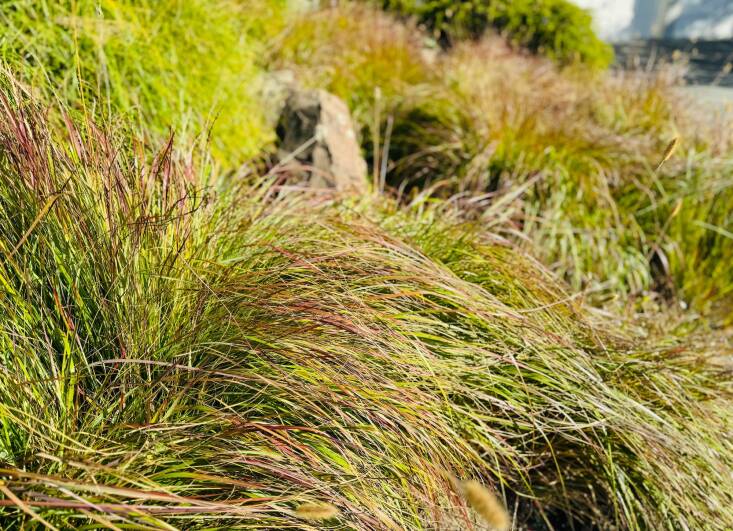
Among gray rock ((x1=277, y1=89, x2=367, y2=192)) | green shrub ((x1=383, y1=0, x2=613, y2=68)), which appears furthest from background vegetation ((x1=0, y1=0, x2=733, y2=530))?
green shrub ((x1=383, y1=0, x2=613, y2=68))

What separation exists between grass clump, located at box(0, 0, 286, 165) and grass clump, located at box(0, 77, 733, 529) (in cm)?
71

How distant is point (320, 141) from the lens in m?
4.23

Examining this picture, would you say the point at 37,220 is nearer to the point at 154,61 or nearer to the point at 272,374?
the point at 272,374

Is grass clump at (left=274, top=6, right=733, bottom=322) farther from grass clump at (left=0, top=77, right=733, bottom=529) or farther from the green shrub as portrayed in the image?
the green shrub

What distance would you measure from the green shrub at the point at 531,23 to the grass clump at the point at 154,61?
4.58 metres

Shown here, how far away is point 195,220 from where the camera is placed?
2277mm

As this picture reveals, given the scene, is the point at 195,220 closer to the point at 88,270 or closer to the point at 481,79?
the point at 88,270

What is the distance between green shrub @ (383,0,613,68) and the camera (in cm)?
827

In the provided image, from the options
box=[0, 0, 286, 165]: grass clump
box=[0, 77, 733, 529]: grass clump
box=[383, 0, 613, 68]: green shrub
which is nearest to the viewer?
box=[0, 77, 733, 529]: grass clump

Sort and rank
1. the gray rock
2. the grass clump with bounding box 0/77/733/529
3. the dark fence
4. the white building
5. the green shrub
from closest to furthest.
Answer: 1. the grass clump with bounding box 0/77/733/529
2. the gray rock
3. the green shrub
4. the dark fence
5. the white building

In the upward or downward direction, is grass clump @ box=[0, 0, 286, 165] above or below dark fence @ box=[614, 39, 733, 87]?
above

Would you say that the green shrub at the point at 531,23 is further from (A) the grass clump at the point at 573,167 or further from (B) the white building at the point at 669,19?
(B) the white building at the point at 669,19

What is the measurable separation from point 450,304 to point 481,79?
11.4ft

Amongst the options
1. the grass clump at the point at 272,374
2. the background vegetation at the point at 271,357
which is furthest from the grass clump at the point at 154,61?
the grass clump at the point at 272,374
